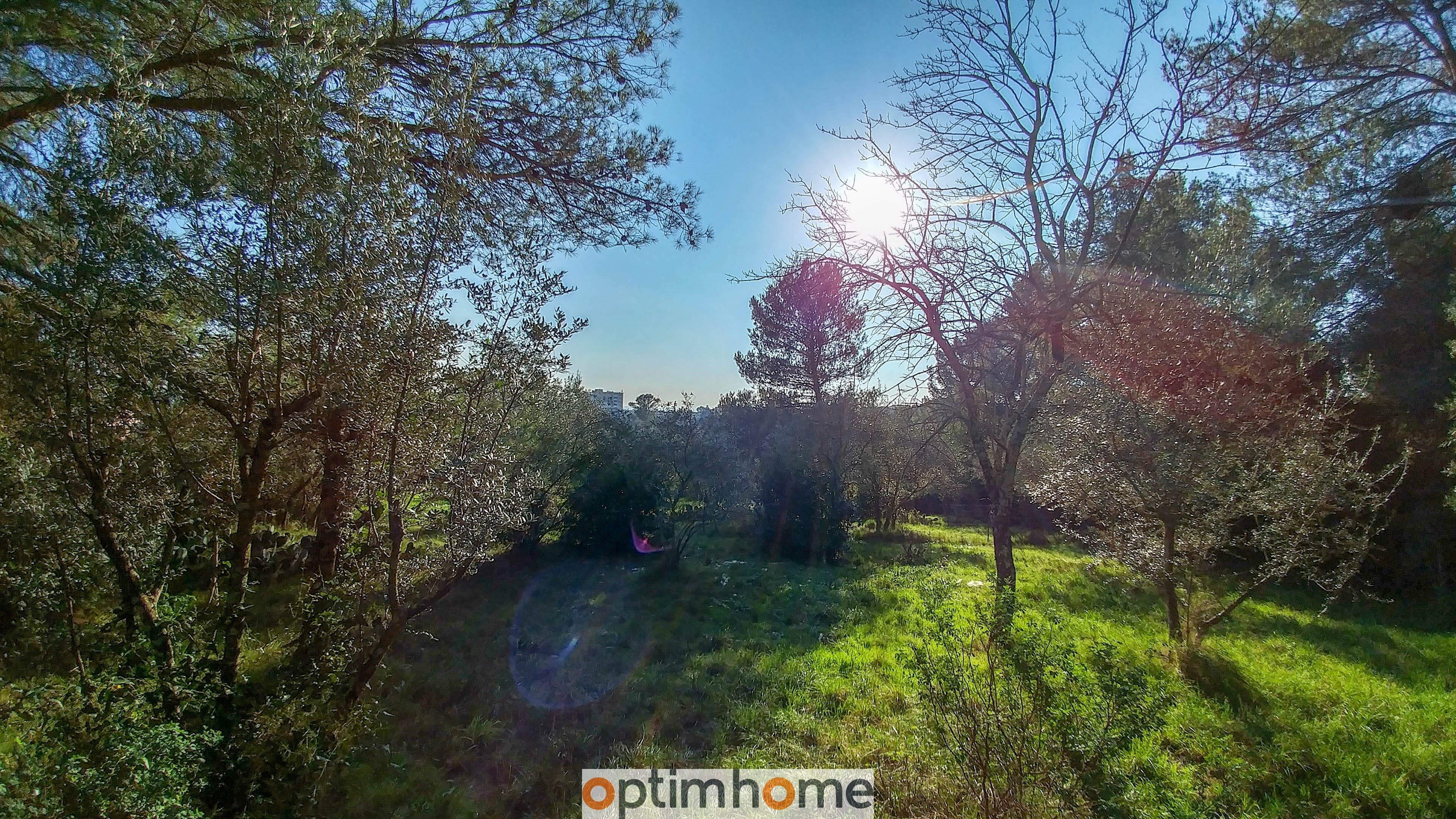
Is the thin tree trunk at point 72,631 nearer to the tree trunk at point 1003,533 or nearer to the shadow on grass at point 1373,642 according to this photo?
the tree trunk at point 1003,533

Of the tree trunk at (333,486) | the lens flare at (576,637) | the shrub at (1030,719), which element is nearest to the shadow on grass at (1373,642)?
the shrub at (1030,719)

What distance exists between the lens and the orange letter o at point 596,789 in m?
3.23

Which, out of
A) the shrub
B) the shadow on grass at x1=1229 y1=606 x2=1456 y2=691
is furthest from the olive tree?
the shrub

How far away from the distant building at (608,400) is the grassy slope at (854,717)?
4983 millimetres

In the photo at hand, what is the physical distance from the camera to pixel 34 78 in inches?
147

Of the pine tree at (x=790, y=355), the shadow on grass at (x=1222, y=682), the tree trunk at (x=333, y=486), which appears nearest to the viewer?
the tree trunk at (x=333, y=486)

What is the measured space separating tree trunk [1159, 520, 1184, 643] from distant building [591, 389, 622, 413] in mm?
9052

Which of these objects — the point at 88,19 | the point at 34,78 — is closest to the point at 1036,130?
the point at 88,19

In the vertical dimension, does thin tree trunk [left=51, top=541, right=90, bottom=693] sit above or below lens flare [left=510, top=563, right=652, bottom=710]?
above

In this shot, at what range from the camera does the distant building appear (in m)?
11.5

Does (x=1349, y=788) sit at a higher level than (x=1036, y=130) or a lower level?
lower

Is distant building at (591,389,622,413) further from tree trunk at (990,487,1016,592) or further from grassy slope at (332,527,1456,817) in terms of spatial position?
tree trunk at (990,487,1016,592)

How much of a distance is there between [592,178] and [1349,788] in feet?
23.2

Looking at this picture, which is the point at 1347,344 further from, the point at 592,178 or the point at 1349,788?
the point at 592,178
